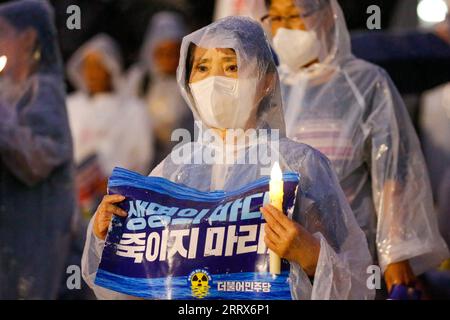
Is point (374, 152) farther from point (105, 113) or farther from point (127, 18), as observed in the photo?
point (127, 18)

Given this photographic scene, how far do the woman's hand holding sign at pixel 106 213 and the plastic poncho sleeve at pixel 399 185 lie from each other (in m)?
1.21

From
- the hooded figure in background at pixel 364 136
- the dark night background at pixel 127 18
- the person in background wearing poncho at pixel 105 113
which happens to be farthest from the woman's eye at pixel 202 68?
the person in background wearing poncho at pixel 105 113

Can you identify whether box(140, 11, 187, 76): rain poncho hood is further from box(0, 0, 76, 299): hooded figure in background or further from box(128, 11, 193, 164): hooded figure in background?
box(0, 0, 76, 299): hooded figure in background

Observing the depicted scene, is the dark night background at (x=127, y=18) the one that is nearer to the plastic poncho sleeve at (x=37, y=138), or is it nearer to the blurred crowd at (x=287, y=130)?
the blurred crowd at (x=287, y=130)

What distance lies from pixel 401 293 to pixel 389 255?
24 cm

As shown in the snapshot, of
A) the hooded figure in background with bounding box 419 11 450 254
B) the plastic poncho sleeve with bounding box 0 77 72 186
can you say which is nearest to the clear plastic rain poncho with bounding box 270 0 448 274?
the plastic poncho sleeve with bounding box 0 77 72 186

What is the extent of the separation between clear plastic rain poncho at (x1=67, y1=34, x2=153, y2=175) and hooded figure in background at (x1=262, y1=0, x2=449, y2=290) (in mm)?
3575

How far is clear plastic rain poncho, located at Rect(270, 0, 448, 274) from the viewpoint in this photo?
5.24 m

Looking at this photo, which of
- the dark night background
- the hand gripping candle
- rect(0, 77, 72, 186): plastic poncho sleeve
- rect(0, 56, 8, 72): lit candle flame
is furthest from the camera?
the dark night background

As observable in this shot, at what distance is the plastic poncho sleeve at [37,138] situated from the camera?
601 cm

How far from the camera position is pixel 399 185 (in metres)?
5.29

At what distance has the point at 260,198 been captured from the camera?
425 centimetres

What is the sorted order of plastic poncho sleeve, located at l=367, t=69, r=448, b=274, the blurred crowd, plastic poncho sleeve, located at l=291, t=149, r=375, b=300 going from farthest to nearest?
the blurred crowd
plastic poncho sleeve, located at l=367, t=69, r=448, b=274
plastic poncho sleeve, located at l=291, t=149, r=375, b=300

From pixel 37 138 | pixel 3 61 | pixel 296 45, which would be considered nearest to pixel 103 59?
pixel 37 138
